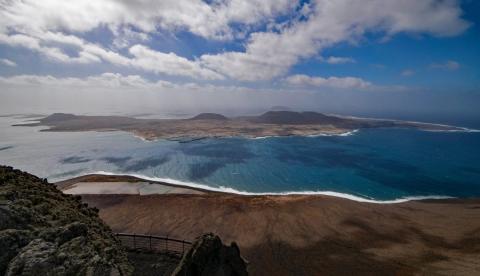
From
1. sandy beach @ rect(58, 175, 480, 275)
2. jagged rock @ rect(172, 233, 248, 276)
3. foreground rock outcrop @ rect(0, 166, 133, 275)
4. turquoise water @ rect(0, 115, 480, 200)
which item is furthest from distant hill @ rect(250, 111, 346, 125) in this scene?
foreground rock outcrop @ rect(0, 166, 133, 275)

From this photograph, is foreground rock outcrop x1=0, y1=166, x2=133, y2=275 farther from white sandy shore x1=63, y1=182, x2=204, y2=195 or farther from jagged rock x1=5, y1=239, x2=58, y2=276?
white sandy shore x1=63, y1=182, x2=204, y2=195

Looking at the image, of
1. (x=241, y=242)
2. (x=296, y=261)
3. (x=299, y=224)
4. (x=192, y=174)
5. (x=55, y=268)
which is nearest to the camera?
(x=55, y=268)

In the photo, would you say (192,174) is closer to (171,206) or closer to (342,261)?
(171,206)

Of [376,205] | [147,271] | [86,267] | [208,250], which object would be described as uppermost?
[86,267]

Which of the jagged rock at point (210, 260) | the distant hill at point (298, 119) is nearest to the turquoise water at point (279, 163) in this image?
the jagged rock at point (210, 260)

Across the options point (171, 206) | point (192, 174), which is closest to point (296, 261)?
point (171, 206)

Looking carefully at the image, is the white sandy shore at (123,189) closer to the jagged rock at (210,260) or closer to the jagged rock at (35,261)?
the jagged rock at (210,260)
